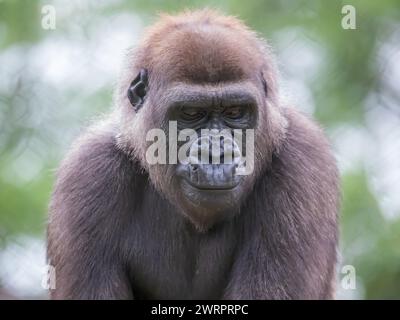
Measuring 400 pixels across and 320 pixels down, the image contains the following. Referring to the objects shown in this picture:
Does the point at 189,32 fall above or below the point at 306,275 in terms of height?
above

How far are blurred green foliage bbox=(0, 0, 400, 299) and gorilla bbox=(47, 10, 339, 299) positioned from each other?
2.82m

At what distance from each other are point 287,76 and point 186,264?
360cm

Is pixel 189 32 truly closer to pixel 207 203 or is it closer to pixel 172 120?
pixel 172 120

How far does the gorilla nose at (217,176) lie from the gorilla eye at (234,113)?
1.39 feet

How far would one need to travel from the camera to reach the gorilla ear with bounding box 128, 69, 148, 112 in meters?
6.12

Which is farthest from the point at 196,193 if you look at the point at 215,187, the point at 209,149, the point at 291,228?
the point at 291,228

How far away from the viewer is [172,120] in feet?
19.2

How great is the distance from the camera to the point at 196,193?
5.58 metres

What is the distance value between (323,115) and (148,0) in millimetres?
2253

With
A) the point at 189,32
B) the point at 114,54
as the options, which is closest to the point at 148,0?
the point at 114,54

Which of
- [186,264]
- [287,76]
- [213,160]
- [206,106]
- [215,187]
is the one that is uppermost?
[287,76]

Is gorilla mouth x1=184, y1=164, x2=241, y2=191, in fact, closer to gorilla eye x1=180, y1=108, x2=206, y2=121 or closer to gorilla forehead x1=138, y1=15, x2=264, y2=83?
gorilla eye x1=180, y1=108, x2=206, y2=121

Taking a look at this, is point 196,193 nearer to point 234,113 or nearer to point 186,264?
point 234,113
